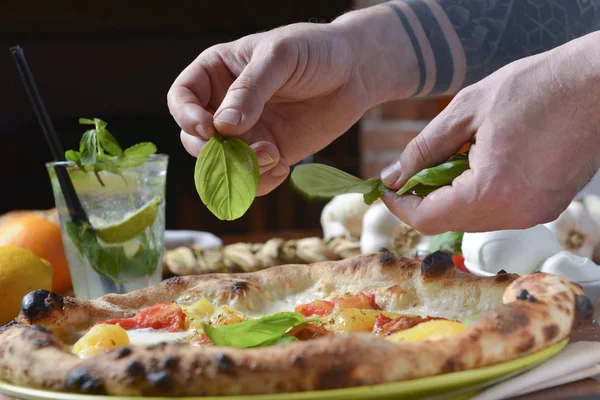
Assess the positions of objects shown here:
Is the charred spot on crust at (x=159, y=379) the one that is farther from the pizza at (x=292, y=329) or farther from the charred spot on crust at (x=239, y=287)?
the charred spot on crust at (x=239, y=287)

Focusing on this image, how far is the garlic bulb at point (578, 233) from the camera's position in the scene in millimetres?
1600

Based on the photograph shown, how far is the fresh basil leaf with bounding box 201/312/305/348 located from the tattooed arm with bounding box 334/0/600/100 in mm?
Answer: 855

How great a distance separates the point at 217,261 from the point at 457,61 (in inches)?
25.8

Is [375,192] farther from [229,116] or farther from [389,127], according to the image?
[389,127]

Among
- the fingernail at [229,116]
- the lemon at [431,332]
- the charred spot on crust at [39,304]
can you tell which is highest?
the fingernail at [229,116]

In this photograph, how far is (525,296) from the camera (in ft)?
2.80

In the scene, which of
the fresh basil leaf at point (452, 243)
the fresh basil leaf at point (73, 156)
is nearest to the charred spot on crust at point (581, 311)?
the fresh basil leaf at point (452, 243)

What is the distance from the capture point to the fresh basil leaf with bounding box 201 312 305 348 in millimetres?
787

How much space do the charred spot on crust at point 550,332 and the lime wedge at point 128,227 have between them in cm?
84

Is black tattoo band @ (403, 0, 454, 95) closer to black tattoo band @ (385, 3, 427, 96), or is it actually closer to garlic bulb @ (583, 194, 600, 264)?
black tattoo band @ (385, 3, 427, 96)

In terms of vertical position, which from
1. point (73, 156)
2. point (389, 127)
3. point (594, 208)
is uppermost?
point (73, 156)

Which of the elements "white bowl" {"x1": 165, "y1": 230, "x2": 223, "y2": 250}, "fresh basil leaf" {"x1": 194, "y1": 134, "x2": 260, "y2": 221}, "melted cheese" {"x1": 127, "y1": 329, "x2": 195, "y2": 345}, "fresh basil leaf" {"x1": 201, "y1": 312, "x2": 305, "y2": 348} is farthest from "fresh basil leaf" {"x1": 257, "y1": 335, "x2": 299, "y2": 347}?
"white bowl" {"x1": 165, "y1": 230, "x2": 223, "y2": 250}

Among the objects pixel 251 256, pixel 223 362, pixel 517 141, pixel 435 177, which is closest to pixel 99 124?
pixel 251 256

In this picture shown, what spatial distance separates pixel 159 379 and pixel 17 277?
697mm
